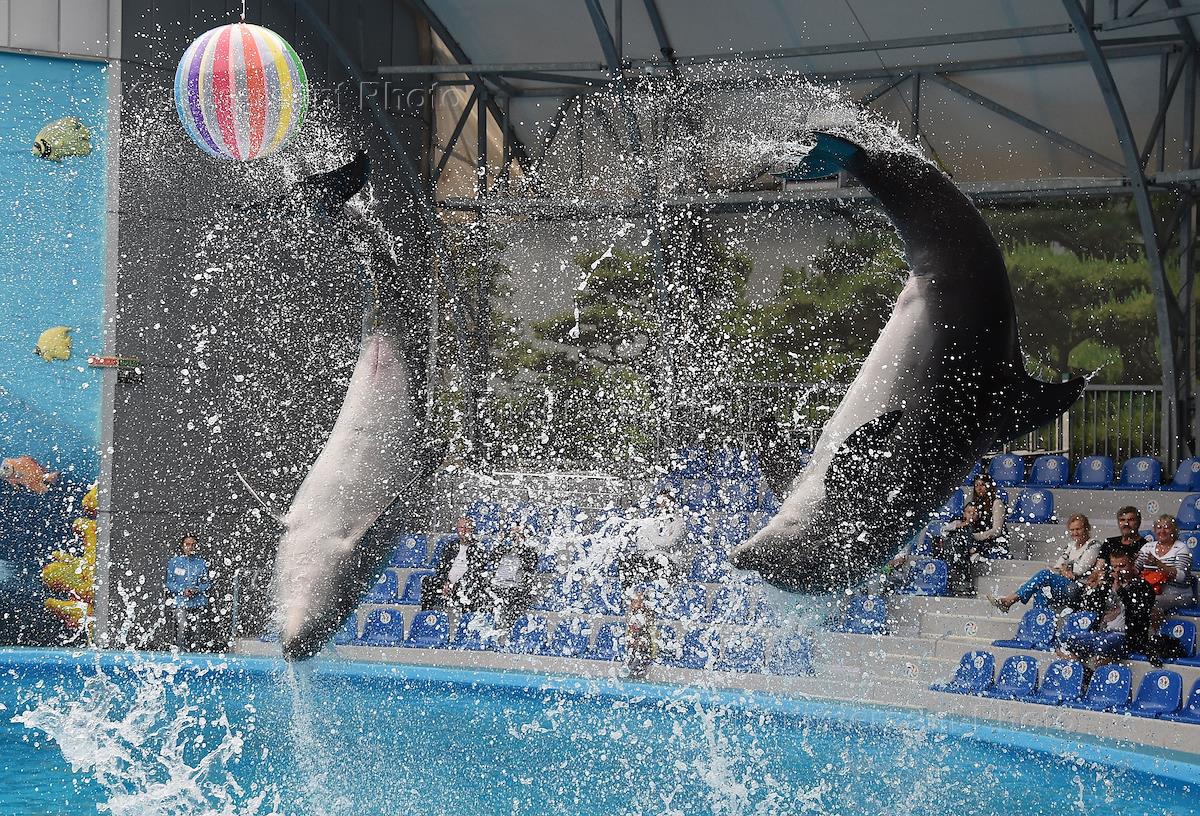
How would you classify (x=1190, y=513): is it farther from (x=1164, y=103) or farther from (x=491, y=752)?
(x=491, y=752)

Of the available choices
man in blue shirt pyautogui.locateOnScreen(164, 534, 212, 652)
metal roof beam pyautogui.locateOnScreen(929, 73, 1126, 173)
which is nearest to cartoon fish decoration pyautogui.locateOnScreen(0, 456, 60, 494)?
man in blue shirt pyautogui.locateOnScreen(164, 534, 212, 652)

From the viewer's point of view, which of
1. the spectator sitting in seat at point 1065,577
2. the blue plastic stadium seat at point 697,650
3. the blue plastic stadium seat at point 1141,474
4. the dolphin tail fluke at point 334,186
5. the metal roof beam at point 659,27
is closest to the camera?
the dolphin tail fluke at point 334,186

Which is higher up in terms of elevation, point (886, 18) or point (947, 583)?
point (886, 18)

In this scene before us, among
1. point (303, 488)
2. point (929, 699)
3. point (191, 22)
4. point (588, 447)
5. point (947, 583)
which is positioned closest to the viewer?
point (303, 488)

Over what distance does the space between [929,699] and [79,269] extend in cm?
701

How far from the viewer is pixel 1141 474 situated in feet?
33.8

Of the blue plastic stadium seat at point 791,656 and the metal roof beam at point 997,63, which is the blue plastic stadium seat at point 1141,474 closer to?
the blue plastic stadium seat at point 791,656

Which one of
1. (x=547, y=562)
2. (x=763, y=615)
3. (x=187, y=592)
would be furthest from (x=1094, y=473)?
(x=187, y=592)

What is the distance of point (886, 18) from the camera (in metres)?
11.2

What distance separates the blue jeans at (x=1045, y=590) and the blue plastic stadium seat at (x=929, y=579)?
831 millimetres

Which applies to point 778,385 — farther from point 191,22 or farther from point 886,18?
point 191,22

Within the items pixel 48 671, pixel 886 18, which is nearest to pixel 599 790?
pixel 48 671

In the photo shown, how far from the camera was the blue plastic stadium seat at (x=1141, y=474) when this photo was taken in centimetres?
1023

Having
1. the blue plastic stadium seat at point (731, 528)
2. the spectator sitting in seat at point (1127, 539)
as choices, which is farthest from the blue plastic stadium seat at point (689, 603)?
the spectator sitting in seat at point (1127, 539)
